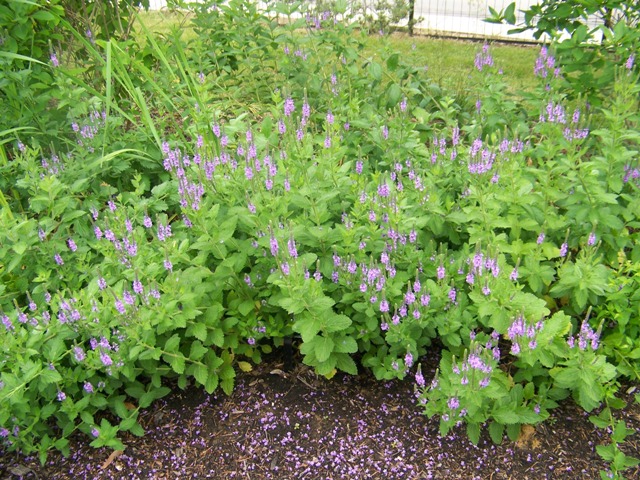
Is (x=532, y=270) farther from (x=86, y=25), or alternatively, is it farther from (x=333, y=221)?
(x=86, y=25)

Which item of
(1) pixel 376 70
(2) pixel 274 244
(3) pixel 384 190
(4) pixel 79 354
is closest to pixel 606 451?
(3) pixel 384 190

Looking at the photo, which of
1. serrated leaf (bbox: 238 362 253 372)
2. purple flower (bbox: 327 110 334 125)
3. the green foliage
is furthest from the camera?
the green foliage

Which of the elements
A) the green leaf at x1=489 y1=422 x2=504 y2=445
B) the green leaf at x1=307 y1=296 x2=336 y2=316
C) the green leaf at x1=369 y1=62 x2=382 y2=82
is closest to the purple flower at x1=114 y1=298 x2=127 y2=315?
the green leaf at x1=307 y1=296 x2=336 y2=316

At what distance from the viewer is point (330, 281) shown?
3055 millimetres

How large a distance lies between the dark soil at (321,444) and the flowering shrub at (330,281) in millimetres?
120

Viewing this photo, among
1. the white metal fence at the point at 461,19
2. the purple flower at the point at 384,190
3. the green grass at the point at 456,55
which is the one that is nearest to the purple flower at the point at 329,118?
the purple flower at the point at 384,190

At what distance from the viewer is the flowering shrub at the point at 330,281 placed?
2.61 m

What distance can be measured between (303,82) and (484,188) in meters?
2.19

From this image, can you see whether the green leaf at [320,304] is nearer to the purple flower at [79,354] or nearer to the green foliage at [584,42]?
the purple flower at [79,354]

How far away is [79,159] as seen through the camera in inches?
150

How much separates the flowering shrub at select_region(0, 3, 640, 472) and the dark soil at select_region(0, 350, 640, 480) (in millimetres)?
120

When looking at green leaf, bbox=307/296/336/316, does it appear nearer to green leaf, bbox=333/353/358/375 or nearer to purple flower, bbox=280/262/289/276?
purple flower, bbox=280/262/289/276

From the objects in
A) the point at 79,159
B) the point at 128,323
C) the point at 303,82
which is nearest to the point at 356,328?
the point at 128,323

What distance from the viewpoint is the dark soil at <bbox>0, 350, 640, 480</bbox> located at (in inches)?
108
